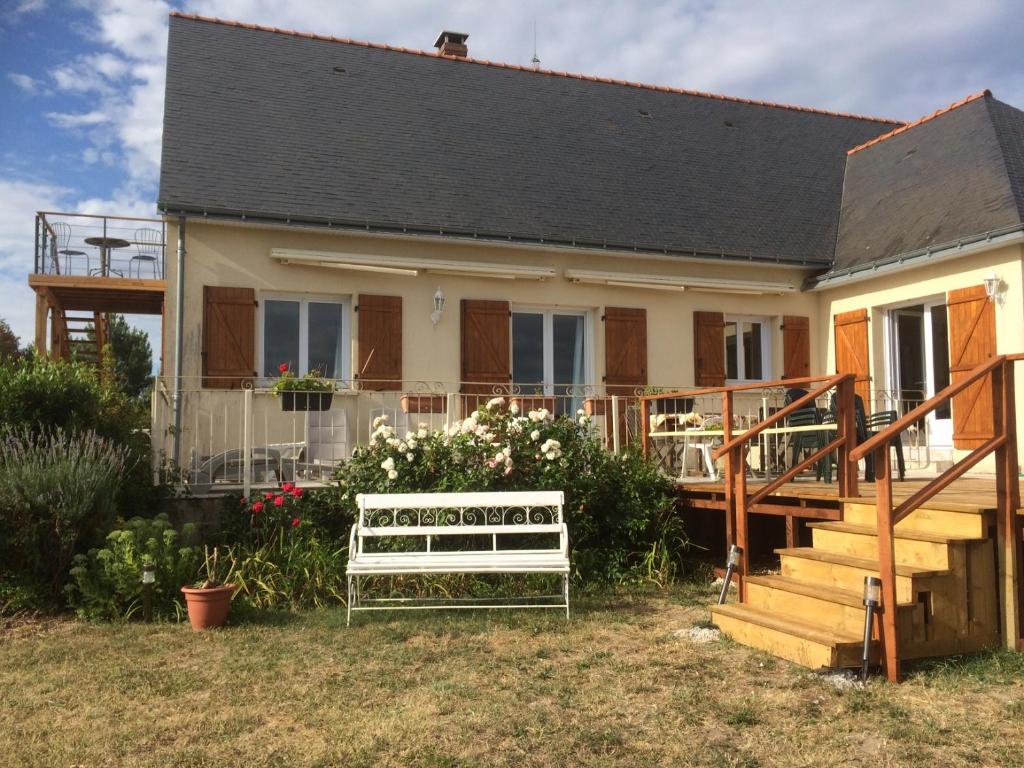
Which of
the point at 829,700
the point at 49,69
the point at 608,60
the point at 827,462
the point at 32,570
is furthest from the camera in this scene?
the point at 608,60

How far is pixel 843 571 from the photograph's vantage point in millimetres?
5246

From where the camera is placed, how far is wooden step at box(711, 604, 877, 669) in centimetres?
452

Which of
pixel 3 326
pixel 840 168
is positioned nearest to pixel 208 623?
pixel 840 168

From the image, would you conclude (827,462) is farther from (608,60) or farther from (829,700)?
(608,60)

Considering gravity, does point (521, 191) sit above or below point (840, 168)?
below

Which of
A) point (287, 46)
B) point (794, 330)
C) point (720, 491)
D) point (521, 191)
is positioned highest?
point (287, 46)

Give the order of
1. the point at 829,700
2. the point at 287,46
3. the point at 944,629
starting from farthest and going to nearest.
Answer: the point at 287,46 → the point at 944,629 → the point at 829,700

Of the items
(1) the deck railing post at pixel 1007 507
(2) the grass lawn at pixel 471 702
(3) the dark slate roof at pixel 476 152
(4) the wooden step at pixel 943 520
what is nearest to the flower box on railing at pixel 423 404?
(3) the dark slate roof at pixel 476 152

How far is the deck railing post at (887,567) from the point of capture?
4453 millimetres

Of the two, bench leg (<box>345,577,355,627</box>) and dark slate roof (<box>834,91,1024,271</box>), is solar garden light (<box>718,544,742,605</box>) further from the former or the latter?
dark slate roof (<box>834,91,1024,271</box>)

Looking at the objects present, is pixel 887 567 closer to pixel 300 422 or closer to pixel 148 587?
pixel 148 587

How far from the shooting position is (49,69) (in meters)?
9.16

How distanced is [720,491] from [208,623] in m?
4.28

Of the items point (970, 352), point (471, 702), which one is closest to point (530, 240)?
point (970, 352)
